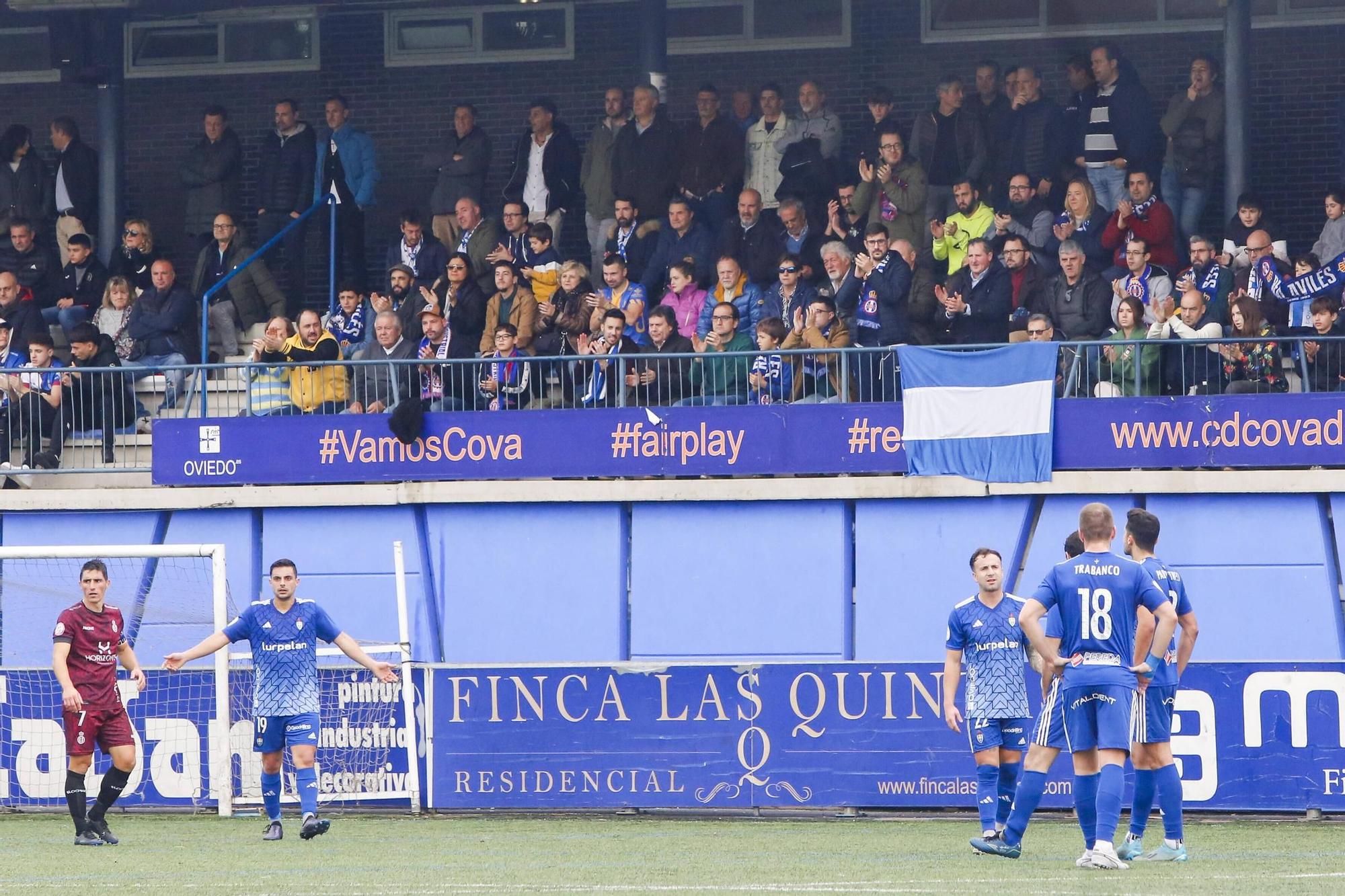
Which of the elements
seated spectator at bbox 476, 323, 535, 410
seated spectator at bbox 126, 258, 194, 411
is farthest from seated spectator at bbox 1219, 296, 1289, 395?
seated spectator at bbox 126, 258, 194, 411

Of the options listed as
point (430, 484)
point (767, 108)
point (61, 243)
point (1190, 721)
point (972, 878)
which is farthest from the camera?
point (61, 243)

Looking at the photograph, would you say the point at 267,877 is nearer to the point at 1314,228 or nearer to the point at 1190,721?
the point at 1190,721

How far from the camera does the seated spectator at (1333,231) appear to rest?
17.0 m

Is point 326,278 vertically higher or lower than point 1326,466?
higher

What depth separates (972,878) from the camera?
972 cm

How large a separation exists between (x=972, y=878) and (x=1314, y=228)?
12844mm

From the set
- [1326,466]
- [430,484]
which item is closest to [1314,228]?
[1326,466]

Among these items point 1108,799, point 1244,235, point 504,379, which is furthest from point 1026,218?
point 1108,799

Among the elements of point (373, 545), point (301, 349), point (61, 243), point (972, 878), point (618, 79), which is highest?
point (618, 79)

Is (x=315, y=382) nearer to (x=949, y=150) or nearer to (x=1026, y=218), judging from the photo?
(x=949, y=150)

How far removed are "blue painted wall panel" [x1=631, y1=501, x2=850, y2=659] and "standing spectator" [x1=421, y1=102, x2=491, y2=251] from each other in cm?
458

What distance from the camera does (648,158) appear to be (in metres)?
19.6

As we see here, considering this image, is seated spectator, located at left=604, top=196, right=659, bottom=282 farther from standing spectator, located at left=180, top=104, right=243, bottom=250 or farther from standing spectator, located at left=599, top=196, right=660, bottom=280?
standing spectator, located at left=180, top=104, right=243, bottom=250

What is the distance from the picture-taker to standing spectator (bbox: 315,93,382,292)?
2130 cm
